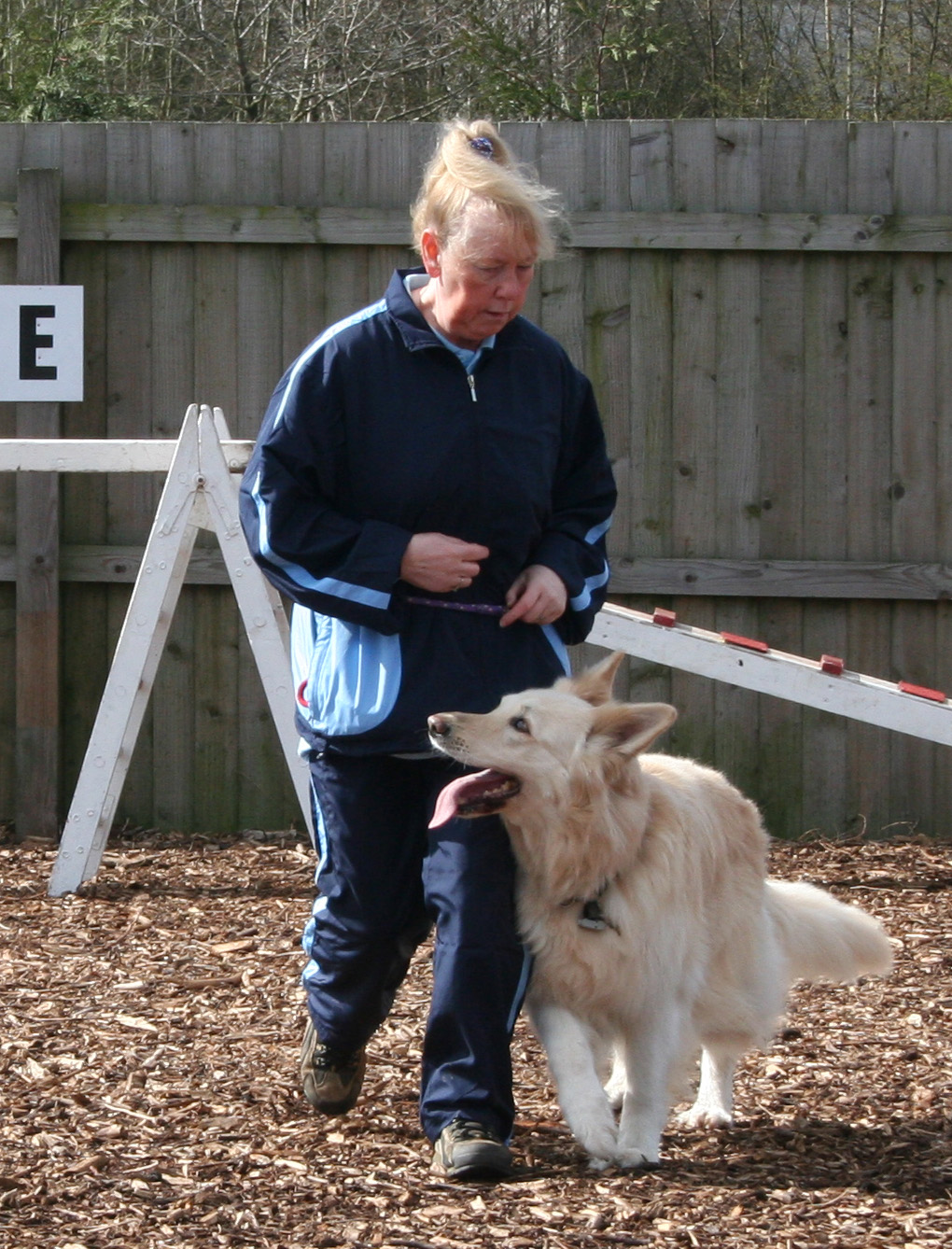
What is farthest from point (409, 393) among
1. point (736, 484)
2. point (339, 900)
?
point (736, 484)

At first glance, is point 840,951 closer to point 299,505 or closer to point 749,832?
point 749,832

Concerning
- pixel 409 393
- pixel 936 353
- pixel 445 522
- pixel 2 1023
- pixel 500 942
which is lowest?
pixel 2 1023

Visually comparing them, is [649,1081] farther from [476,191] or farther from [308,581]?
[476,191]

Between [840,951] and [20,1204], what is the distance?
1.99m

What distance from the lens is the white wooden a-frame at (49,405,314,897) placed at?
5133 mm

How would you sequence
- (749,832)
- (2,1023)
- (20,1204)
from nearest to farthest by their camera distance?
(20,1204) → (749,832) → (2,1023)

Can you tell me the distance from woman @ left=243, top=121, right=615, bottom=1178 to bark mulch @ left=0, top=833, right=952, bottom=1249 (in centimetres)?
23

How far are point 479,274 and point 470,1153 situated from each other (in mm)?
1635

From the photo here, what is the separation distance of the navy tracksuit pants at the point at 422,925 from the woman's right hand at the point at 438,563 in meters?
0.38

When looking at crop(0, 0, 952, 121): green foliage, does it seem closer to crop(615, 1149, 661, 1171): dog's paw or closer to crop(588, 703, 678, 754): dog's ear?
crop(588, 703, 678, 754): dog's ear

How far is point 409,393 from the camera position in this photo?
9.69 ft

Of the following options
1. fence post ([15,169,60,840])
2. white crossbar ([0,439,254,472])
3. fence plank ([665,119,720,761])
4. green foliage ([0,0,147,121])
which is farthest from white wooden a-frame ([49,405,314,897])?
green foliage ([0,0,147,121])

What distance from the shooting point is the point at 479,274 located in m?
2.87

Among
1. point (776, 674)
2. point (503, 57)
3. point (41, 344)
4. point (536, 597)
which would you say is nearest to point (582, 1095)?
point (536, 597)
